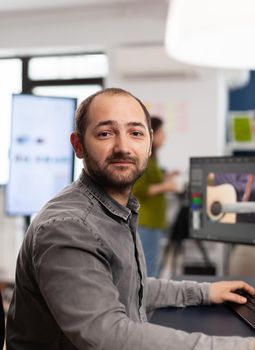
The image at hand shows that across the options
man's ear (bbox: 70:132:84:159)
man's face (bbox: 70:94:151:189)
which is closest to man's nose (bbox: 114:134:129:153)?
man's face (bbox: 70:94:151:189)

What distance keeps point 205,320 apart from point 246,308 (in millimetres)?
135

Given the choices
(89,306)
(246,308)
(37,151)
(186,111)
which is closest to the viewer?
(89,306)

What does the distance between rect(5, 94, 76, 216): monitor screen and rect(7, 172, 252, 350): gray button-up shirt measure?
6.21 feet

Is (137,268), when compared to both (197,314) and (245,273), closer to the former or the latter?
(197,314)

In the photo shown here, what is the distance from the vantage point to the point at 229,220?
1.70 meters

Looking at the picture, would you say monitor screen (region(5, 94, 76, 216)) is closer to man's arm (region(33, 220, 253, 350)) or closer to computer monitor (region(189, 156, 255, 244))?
computer monitor (region(189, 156, 255, 244))

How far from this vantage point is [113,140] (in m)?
1.06

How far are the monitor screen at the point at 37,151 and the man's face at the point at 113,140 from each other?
1928mm

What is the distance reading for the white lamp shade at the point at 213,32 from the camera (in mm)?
1267

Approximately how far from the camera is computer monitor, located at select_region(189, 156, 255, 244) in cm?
166

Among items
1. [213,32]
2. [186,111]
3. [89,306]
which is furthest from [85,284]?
[186,111]

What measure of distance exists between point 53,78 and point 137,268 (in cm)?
450

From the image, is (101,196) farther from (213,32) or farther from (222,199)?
(222,199)

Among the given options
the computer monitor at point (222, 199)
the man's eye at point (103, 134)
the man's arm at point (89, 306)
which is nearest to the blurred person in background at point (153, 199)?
the computer monitor at point (222, 199)
